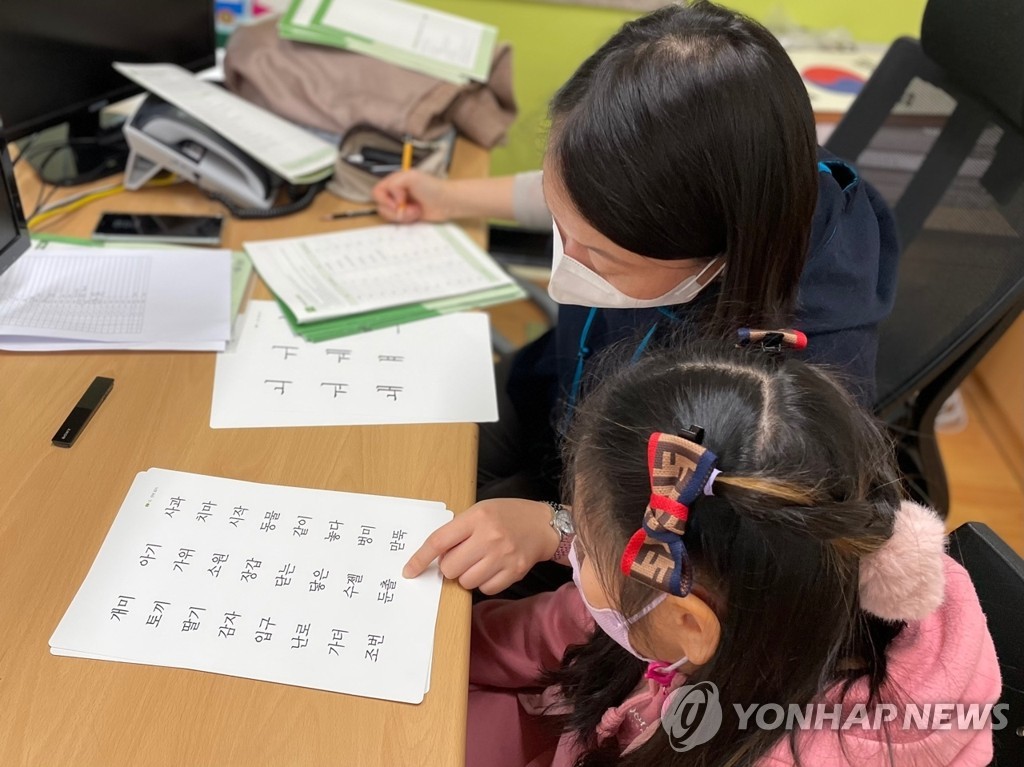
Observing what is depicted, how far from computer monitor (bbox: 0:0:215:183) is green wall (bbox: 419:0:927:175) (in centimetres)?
88

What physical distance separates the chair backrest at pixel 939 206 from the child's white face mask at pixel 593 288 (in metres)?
0.43

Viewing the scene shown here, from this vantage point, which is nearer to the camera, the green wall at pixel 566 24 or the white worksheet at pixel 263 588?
the white worksheet at pixel 263 588

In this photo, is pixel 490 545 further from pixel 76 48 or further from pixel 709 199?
pixel 76 48

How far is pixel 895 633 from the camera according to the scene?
680mm

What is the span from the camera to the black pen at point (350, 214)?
4.27 ft

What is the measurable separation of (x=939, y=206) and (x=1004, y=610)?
2.30 ft


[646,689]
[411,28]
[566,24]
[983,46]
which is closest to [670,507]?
[646,689]

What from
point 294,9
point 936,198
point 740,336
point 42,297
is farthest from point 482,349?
point 294,9

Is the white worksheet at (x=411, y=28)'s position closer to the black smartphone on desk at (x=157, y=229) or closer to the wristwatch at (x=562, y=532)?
the black smartphone on desk at (x=157, y=229)

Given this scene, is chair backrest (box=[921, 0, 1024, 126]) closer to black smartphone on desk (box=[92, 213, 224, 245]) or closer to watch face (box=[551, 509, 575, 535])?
watch face (box=[551, 509, 575, 535])

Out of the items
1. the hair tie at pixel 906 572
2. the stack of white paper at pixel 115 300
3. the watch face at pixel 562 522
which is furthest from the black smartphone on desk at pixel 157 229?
the hair tie at pixel 906 572

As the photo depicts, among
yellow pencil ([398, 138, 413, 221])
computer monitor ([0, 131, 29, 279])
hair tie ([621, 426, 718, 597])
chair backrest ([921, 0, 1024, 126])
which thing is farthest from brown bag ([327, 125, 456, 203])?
hair tie ([621, 426, 718, 597])

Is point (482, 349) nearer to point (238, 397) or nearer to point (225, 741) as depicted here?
point (238, 397)

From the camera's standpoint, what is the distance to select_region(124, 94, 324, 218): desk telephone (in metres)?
1.26
